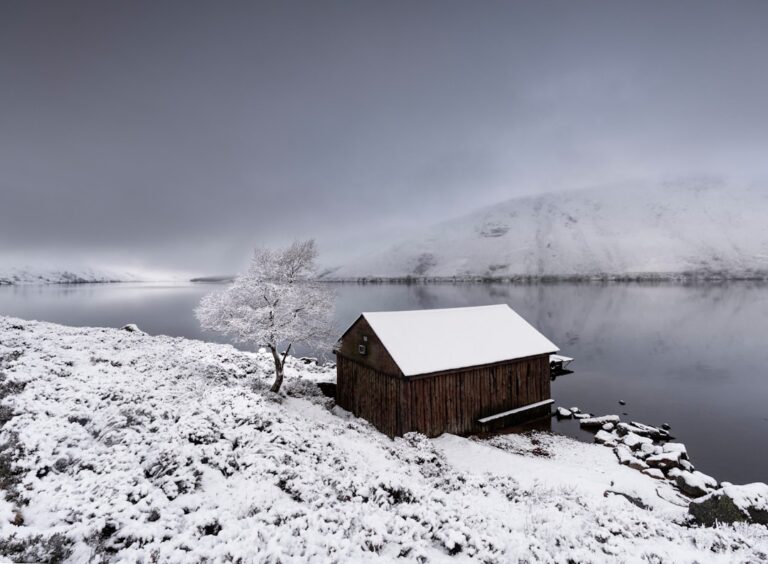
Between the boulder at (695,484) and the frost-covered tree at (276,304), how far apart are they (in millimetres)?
20299

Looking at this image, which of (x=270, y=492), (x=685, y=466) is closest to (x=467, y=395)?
(x=685, y=466)

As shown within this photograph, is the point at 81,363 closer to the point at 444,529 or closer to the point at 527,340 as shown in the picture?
the point at 444,529

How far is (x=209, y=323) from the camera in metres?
25.0

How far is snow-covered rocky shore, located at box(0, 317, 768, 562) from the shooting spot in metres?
A: 7.73

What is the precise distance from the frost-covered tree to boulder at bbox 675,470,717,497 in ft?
66.6

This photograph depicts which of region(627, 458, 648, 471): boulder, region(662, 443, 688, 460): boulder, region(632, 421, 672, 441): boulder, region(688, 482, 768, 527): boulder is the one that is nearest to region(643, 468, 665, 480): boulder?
region(627, 458, 648, 471): boulder

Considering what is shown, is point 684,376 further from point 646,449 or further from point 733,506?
point 733,506

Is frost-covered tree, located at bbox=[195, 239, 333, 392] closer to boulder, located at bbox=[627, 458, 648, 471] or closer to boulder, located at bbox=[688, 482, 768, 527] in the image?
boulder, located at bbox=[627, 458, 648, 471]

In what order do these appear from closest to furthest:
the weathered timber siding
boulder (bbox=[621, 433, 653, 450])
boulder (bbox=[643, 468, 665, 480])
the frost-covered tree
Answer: boulder (bbox=[643, 468, 665, 480]) → the weathered timber siding → boulder (bbox=[621, 433, 653, 450]) → the frost-covered tree

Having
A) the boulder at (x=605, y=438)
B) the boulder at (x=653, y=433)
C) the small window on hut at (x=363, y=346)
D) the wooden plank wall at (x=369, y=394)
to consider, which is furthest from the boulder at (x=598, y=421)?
the small window on hut at (x=363, y=346)

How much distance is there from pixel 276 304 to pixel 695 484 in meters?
23.8

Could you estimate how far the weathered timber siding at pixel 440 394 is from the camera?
20234 mm

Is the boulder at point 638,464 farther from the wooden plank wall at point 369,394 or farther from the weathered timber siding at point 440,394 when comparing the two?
the wooden plank wall at point 369,394

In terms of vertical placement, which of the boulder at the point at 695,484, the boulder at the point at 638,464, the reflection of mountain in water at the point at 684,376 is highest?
the boulder at the point at 695,484
